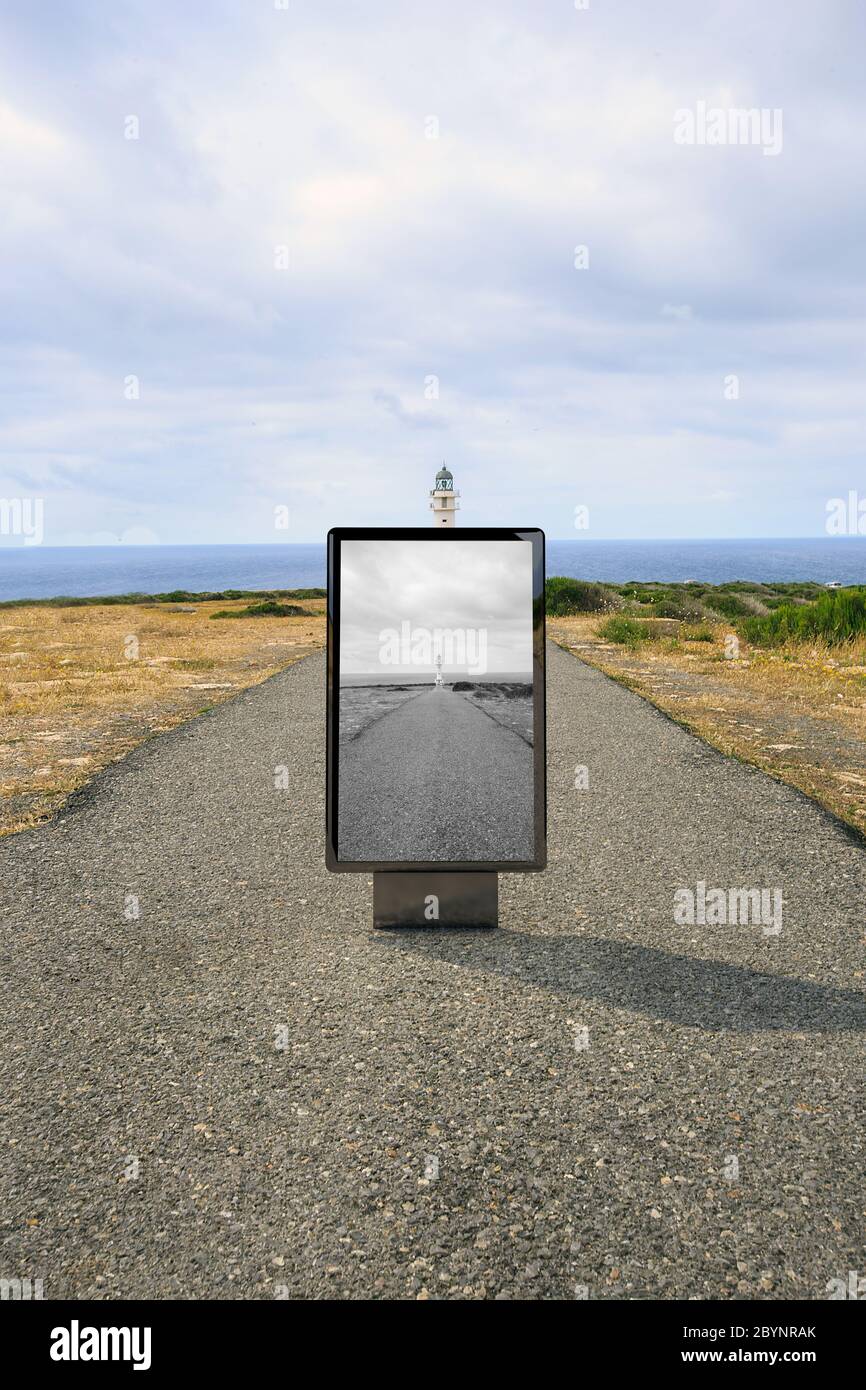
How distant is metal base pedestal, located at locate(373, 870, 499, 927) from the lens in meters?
4.61

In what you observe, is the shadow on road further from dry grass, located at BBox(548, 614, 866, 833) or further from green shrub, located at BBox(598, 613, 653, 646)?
green shrub, located at BBox(598, 613, 653, 646)

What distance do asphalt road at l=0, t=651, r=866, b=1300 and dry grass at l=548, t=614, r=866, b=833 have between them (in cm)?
247

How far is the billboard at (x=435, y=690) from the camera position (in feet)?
13.8

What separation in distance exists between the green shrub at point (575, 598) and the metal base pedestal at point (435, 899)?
25.6 m

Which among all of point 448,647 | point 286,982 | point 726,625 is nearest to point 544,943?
point 286,982

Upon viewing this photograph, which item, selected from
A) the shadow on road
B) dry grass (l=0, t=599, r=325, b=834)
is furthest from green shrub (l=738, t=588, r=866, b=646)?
the shadow on road

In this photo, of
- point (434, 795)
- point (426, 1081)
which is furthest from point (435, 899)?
point (426, 1081)

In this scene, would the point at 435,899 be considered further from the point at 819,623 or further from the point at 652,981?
the point at 819,623

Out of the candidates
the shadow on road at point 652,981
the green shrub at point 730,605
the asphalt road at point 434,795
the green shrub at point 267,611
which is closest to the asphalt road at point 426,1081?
the shadow on road at point 652,981

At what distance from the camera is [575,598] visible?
3088cm

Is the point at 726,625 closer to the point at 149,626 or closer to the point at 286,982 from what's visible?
the point at 149,626

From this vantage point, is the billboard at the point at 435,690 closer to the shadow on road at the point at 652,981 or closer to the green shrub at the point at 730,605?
the shadow on road at the point at 652,981

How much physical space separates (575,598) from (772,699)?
18634 mm
